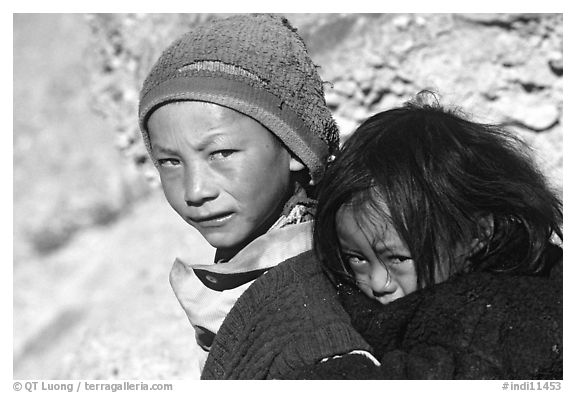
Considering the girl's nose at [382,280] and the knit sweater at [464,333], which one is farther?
the girl's nose at [382,280]

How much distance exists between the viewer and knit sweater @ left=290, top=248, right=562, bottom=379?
1.47 m

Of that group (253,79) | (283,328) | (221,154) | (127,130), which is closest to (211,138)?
(221,154)

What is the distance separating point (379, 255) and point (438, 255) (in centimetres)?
11

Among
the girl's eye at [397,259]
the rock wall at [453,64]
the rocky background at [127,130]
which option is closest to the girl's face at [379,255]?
the girl's eye at [397,259]

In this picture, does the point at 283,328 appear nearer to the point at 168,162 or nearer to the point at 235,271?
the point at 235,271

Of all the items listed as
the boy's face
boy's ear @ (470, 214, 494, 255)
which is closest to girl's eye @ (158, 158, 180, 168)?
the boy's face

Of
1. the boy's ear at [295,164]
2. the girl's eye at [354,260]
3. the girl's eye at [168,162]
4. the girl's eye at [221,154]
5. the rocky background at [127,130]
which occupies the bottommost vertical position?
the rocky background at [127,130]

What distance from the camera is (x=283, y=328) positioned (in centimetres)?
159

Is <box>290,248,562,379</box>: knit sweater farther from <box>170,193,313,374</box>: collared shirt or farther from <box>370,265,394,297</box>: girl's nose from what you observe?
<box>170,193,313,374</box>: collared shirt

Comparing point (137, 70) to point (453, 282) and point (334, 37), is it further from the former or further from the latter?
point (453, 282)

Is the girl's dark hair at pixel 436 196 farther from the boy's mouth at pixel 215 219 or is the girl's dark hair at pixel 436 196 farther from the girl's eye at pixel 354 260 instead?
the boy's mouth at pixel 215 219

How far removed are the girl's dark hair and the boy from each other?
0.11m

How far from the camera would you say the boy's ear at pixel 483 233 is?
1.59 m

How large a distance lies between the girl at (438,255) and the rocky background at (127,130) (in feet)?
2.04
